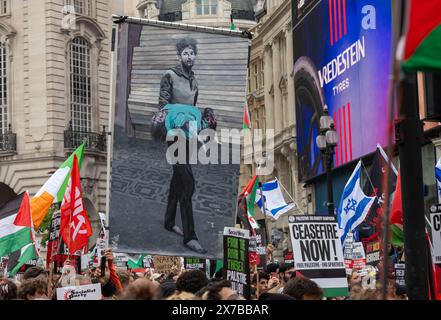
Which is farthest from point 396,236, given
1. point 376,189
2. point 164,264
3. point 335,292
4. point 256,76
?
point 256,76

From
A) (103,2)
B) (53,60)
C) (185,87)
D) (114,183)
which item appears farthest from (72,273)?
(103,2)

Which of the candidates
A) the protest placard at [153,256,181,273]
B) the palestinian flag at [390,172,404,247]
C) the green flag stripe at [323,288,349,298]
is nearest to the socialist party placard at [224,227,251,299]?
the green flag stripe at [323,288,349,298]

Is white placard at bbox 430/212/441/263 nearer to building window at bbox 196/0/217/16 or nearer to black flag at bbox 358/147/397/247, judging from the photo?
black flag at bbox 358/147/397/247

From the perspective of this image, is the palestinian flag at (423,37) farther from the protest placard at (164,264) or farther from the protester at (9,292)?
the protest placard at (164,264)

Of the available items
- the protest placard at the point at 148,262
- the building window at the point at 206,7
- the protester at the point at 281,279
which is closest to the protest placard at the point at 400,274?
the protester at the point at 281,279

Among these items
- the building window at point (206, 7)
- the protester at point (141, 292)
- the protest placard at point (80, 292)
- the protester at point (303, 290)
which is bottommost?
the protest placard at point (80, 292)

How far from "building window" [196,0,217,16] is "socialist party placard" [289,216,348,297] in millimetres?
65879

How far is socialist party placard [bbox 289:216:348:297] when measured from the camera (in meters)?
12.0

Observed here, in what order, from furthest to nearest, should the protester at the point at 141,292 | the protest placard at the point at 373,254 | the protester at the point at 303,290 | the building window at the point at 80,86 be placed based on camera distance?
the building window at the point at 80,86, the protest placard at the point at 373,254, the protester at the point at 303,290, the protester at the point at 141,292

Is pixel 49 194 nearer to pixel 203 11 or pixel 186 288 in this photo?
pixel 186 288

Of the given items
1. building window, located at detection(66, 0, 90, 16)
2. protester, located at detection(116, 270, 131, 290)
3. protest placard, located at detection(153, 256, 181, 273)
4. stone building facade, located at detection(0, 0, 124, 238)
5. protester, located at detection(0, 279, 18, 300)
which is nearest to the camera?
protester, located at detection(0, 279, 18, 300)

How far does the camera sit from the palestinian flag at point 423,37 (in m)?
5.35

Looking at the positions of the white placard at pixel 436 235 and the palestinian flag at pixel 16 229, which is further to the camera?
the palestinian flag at pixel 16 229

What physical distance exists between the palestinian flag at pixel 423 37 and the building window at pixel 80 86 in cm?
4086
